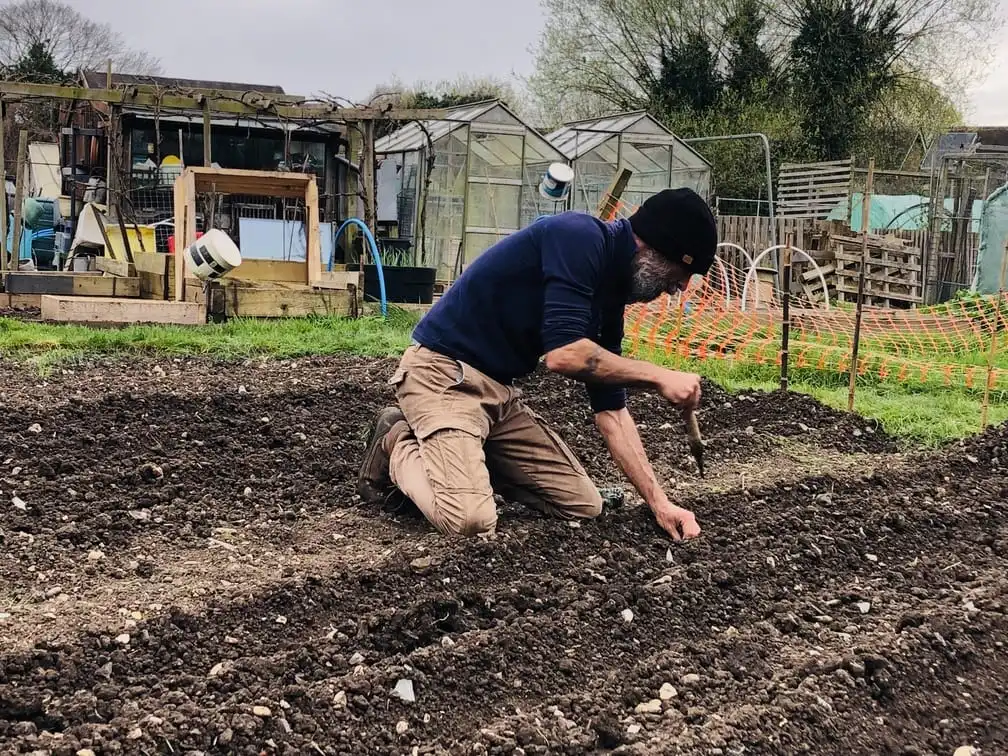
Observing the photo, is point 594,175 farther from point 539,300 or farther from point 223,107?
point 539,300

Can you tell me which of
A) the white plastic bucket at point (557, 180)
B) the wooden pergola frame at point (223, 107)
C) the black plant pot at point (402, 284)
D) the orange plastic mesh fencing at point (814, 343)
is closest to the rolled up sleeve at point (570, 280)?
the orange plastic mesh fencing at point (814, 343)

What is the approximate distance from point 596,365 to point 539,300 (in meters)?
0.37

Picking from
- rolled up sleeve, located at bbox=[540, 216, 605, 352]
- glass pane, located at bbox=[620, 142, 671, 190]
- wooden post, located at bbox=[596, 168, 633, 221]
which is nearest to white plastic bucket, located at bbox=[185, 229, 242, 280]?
wooden post, located at bbox=[596, 168, 633, 221]

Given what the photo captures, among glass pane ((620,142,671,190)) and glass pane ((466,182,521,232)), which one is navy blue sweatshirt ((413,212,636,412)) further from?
glass pane ((620,142,671,190))

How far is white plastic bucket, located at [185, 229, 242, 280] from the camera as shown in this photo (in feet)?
27.2

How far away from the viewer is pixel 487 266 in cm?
370

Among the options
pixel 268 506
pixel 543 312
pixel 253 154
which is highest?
pixel 253 154

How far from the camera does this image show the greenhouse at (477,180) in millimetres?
15453

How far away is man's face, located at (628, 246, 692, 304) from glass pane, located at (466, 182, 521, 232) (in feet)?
39.9

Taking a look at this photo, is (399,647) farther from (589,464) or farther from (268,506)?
(589,464)

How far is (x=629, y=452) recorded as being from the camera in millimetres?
3738

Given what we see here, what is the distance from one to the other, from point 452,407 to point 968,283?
500 inches

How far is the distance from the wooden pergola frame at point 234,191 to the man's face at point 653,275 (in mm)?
6022

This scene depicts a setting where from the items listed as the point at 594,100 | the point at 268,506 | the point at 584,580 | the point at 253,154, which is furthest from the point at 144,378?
the point at 594,100
